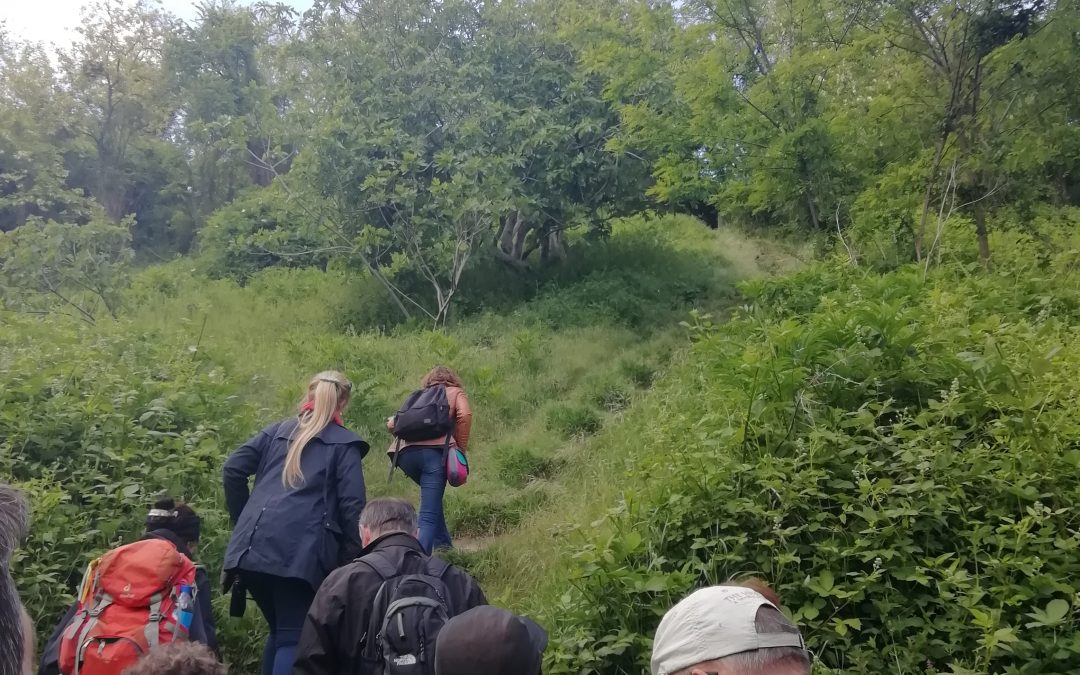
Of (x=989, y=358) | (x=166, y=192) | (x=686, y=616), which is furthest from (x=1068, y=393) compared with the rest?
(x=166, y=192)

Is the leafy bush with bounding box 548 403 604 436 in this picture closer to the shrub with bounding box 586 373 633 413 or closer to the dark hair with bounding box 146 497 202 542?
the shrub with bounding box 586 373 633 413

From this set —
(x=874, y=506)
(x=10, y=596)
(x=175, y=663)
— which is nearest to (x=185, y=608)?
(x=175, y=663)

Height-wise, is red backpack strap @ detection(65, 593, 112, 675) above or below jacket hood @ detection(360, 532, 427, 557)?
below

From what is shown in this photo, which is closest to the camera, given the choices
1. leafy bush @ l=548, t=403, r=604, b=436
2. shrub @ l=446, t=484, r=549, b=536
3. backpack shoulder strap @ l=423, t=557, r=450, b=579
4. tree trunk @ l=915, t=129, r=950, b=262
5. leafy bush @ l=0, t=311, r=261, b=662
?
backpack shoulder strap @ l=423, t=557, r=450, b=579

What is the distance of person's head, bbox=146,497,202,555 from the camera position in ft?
11.8

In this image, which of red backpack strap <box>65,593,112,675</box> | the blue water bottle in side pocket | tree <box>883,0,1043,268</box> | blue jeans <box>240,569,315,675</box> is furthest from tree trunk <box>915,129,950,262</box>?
red backpack strap <box>65,593,112,675</box>

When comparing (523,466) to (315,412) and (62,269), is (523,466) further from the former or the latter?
(62,269)

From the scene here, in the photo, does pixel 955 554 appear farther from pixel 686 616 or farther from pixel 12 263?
pixel 12 263

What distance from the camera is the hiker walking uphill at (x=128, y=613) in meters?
2.91

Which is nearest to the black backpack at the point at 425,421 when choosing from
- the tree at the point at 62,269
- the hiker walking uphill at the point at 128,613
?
the hiker walking uphill at the point at 128,613

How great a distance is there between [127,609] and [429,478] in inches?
96.8

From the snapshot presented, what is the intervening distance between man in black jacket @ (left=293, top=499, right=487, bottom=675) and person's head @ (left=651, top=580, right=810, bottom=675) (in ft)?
4.16

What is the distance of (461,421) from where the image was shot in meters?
5.41

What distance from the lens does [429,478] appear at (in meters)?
5.32
